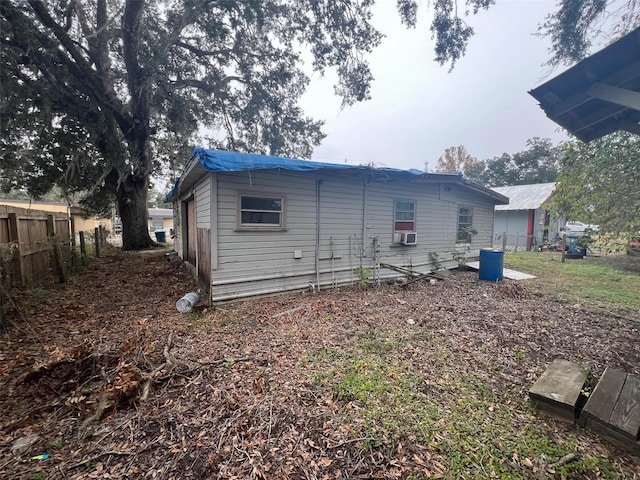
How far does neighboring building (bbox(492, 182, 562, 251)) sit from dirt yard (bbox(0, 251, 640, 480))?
15.0 metres

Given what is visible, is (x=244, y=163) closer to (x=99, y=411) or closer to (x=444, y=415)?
(x=99, y=411)

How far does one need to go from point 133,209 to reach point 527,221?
22.6 meters

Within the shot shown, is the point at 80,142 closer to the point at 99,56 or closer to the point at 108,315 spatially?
the point at 99,56

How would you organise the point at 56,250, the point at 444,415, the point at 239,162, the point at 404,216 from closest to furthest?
1. the point at 444,415
2. the point at 239,162
3. the point at 56,250
4. the point at 404,216

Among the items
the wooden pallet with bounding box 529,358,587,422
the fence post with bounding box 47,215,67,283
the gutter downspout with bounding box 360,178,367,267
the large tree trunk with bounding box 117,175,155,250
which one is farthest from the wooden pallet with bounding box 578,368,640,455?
the large tree trunk with bounding box 117,175,155,250

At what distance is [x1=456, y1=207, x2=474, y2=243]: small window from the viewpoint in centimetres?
944

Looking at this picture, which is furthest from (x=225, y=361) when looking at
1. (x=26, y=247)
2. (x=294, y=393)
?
(x=26, y=247)

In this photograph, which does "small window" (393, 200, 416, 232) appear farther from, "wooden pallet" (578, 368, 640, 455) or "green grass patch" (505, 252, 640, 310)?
"wooden pallet" (578, 368, 640, 455)

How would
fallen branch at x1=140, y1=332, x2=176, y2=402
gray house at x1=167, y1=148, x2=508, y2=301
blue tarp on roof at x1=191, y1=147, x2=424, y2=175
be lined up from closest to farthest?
fallen branch at x1=140, y1=332, x2=176, y2=402
blue tarp on roof at x1=191, y1=147, x2=424, y2=175
gray house at x1=167, y1=148, x2=508, y2=301

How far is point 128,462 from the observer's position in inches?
71.3

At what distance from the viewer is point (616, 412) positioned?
7.02 feet

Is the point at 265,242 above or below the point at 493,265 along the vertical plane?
above

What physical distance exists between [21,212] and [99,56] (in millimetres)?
8551

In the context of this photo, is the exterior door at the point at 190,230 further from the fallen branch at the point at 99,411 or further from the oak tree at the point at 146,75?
the fallen branch at the point at 99,411
